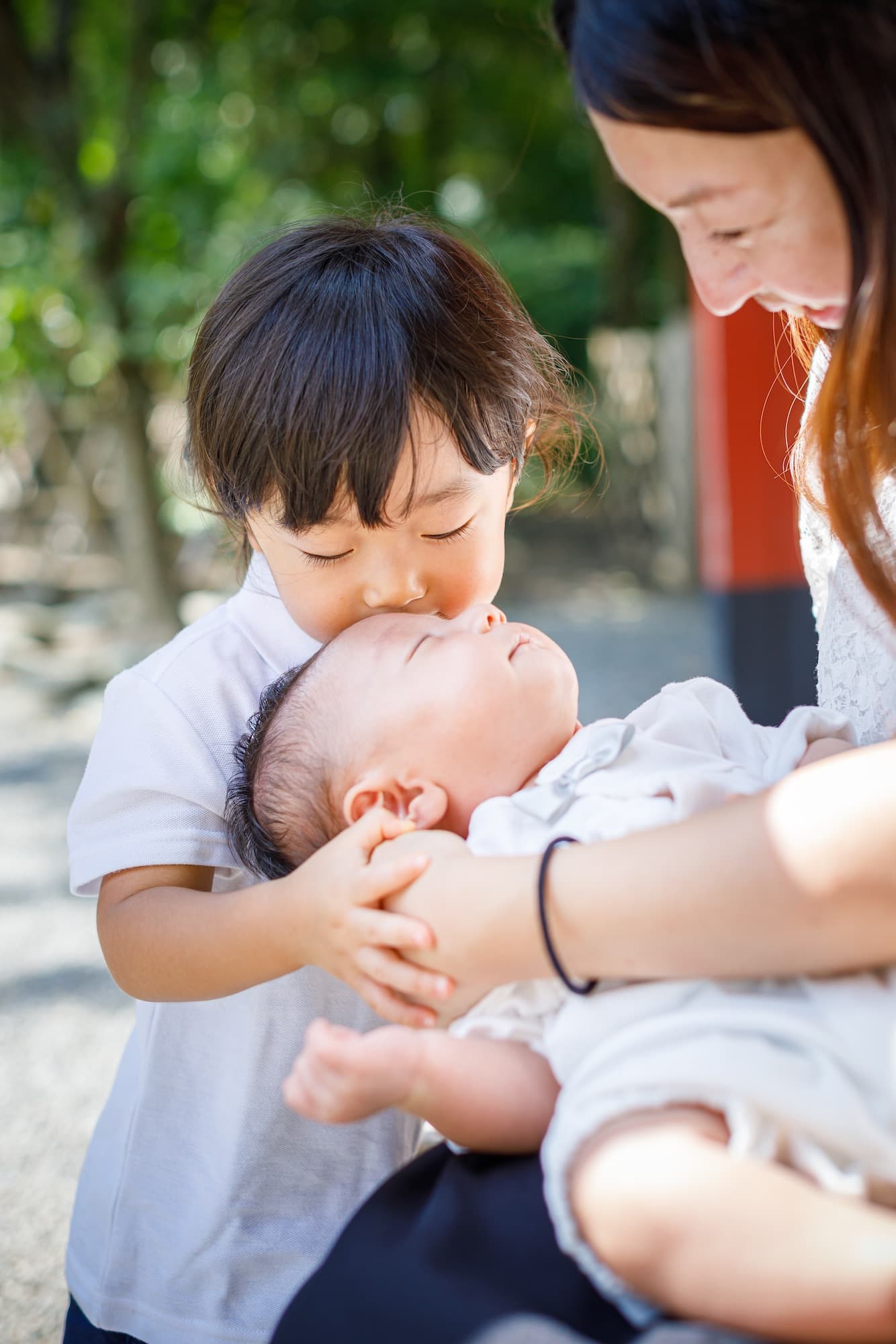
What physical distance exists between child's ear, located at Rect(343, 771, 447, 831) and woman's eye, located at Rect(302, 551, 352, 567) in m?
0.28

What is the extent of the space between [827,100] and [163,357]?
19.4ft

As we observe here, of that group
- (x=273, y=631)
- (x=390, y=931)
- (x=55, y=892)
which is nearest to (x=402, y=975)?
(x=390, y=931)

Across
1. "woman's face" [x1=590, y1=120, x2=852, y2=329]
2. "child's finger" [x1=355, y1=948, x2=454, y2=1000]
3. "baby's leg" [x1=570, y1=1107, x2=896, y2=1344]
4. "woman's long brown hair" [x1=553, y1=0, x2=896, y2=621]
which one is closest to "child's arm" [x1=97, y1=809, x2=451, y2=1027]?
"child's finger" [x1=355, y1=948, x2=454, y2=1000]

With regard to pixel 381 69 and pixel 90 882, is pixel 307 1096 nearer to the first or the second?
pixel 90 882

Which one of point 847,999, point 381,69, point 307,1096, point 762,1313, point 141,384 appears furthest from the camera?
point 381,69

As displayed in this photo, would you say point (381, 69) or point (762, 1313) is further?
point (381, 69)

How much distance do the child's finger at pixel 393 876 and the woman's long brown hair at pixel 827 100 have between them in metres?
0.48

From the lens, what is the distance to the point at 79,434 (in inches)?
391

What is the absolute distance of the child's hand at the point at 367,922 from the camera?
110cm

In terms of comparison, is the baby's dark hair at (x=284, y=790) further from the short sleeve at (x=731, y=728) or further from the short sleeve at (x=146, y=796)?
the short sleeve at (x=731, y=728)

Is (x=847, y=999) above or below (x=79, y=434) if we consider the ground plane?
above

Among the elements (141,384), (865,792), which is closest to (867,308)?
(865,792)

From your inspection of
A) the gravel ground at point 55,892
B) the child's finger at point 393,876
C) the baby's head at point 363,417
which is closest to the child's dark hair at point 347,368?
the baby's head at point 363,417

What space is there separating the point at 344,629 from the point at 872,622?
0.62m
